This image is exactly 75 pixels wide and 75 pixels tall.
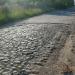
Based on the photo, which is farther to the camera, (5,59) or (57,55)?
(57,55)

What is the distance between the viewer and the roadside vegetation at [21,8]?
24.3m

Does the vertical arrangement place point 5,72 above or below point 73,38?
above

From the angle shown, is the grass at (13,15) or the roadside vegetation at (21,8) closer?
→ the grass at (13,15)

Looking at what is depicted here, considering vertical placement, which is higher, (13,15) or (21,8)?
(13,15)

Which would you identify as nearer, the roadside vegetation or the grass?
the grass

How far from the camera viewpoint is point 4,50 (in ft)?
30.0

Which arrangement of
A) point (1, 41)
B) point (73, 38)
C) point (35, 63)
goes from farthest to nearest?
point (73, 38) → point (1, 41) → point (35, 63)

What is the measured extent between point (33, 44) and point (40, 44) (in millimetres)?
293

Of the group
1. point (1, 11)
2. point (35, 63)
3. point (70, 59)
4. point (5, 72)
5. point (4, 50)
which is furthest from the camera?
point (1, 11)

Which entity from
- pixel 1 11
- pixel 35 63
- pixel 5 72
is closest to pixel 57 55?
pixel 35 63

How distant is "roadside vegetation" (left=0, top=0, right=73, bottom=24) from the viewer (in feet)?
79.7

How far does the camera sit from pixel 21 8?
108 ft

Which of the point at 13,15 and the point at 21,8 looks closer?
the point at 13,15

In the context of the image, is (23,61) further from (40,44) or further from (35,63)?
(40,44)
